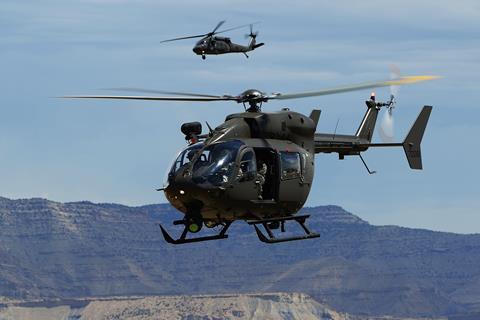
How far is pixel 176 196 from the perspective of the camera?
62.8 metres

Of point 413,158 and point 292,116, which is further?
point 413,158

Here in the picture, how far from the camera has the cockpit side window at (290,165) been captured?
66.1m

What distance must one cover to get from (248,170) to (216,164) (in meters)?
1.62

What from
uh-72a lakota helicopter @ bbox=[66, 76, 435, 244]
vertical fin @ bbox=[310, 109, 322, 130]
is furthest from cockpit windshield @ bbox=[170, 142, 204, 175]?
vertical fin @ bbox=[310, 109, 322, 130]

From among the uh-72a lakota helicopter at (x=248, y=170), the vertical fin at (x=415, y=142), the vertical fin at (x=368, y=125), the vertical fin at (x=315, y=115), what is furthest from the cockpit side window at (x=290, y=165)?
the vertical fin at (x=368, y=125)

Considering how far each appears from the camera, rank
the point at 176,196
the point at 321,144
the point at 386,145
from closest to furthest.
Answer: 1. the point at 176,196
2. the point at 321,144
3. the point at 386,145

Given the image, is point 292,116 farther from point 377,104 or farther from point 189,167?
point 377,104

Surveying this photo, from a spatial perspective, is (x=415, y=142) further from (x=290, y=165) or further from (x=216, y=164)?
(x=216, y=164)

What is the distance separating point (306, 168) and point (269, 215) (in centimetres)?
386

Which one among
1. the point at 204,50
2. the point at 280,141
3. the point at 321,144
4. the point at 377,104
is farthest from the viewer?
the point at 204,50

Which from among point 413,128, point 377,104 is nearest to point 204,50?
point 377,104

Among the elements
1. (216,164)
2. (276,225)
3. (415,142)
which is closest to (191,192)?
(216,164)

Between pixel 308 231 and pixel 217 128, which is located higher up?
pixel 217 128

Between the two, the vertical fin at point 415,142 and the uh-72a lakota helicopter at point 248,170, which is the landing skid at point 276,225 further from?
the vertical fin at point 415,142
